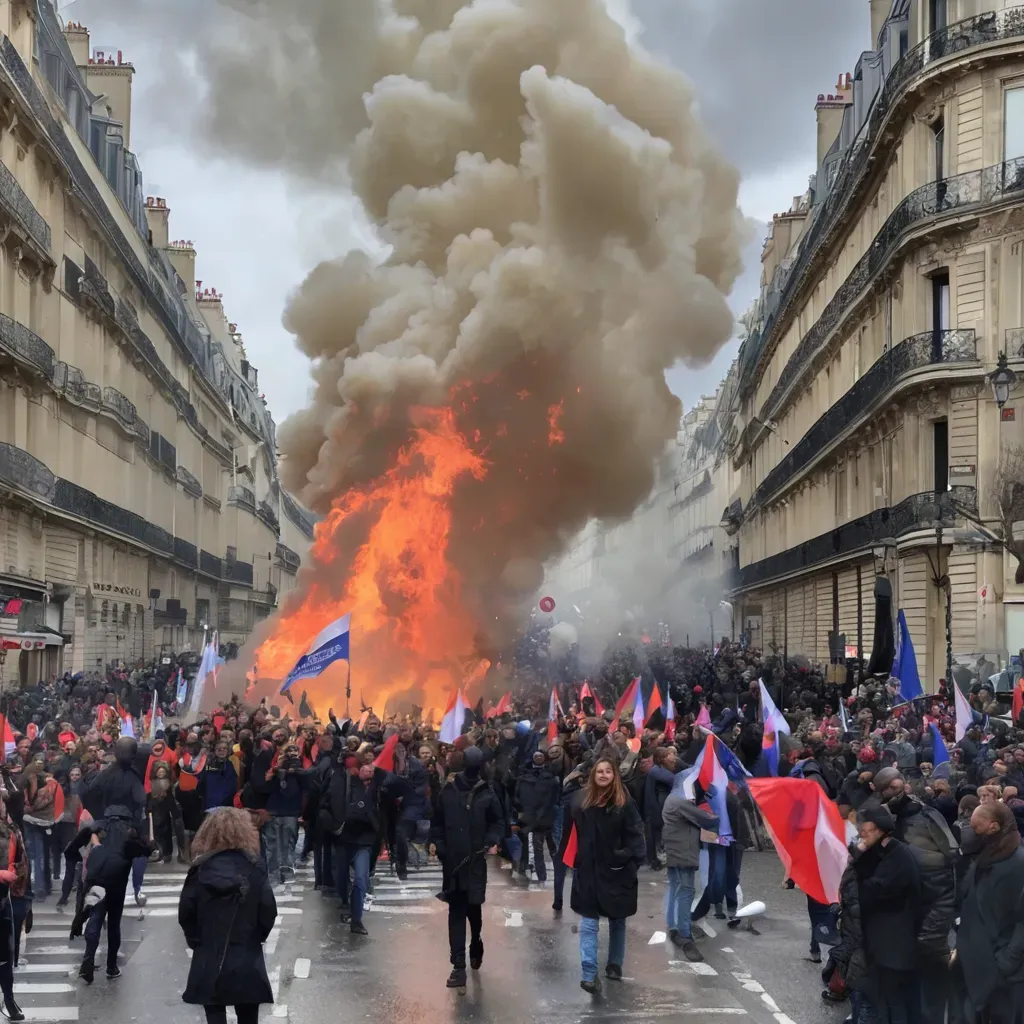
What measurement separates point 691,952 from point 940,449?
21020 millimetres

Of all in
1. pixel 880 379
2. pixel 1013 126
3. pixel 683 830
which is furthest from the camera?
pixel 880 379

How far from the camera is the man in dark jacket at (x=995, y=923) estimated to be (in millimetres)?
6539

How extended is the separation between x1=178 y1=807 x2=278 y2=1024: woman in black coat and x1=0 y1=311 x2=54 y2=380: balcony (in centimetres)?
2355

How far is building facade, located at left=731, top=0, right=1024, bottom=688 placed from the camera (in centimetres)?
2769

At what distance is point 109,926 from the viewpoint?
963 centimetres

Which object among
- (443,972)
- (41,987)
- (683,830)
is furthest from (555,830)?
(41,987)

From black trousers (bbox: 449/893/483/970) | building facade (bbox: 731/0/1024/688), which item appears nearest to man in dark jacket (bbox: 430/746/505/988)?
black trousers (bbox: 449/893/483/970)

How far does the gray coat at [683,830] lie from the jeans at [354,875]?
239 cm

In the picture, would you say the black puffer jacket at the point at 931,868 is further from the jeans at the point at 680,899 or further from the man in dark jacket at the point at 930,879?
the jeans at the point at 680,899

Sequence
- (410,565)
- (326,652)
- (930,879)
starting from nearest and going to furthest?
(930,879)
(326,652)
(410,565)

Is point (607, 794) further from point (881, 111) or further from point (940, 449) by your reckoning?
point (881, 111)

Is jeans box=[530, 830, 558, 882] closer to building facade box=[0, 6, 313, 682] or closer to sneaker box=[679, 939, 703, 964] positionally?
sneaker box=[679, 939, 703, 964]

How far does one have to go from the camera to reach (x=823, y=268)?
135 ft

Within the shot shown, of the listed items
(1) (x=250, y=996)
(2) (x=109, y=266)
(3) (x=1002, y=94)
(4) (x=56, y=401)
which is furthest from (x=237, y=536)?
(1) (x=250, y=996)
